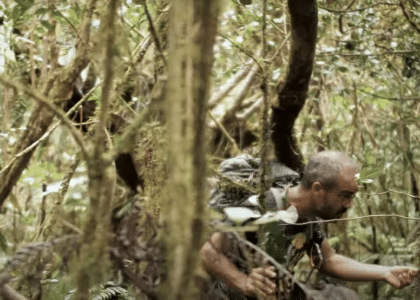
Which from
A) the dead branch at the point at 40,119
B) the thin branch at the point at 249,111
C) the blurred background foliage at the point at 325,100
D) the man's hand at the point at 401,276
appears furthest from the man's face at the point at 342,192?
the thin branch at the point at 249,111

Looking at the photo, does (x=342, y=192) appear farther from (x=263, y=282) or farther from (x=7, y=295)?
(x=7, y=295)

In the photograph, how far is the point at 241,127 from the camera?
11.6 feet

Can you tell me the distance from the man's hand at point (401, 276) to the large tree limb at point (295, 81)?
29.8 inches

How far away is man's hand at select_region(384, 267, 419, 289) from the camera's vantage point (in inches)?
74.5

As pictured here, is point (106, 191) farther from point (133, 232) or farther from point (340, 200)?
point (340, 200)

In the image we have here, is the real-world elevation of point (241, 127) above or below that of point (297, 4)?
below

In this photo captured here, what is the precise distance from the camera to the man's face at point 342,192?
192 centimetres

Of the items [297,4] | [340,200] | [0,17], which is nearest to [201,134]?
[297,4]

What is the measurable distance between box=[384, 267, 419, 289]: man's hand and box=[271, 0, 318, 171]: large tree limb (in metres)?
0.76

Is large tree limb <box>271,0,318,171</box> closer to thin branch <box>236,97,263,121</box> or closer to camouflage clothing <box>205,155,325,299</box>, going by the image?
camouflage clothing <box>205,155,325,299</box>

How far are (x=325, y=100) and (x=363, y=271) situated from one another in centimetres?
175

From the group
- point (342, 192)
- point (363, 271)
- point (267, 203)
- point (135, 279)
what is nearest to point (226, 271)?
point (267, 203)

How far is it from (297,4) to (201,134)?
951 millimetres

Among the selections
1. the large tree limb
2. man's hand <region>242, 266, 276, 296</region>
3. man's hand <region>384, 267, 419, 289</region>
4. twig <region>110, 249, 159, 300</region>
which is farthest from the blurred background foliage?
twig <region>110, 249, 159, 300</region>
